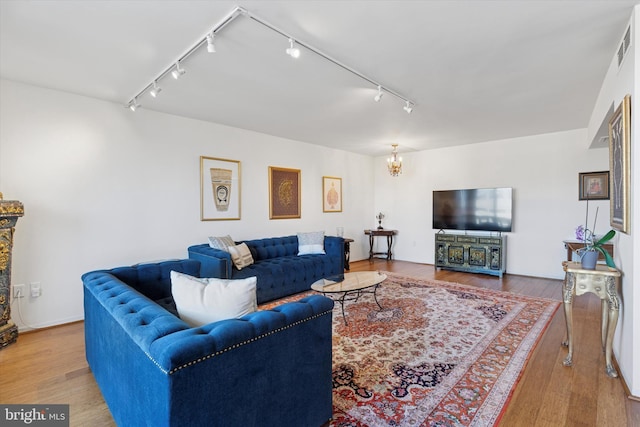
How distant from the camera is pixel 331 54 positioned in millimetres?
2711

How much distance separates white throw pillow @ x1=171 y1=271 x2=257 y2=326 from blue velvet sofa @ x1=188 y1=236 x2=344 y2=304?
2.17 m

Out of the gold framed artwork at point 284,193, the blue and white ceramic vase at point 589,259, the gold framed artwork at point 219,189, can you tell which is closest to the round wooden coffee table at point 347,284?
the blue and white ceramic vase at point 589,259

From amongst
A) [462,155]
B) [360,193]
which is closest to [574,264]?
[462,155]

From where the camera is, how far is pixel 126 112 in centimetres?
398

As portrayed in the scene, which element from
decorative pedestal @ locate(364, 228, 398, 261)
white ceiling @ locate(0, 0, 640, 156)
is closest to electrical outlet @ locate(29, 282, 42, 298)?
white ceiling @ locate(0, 0, 640, 156)

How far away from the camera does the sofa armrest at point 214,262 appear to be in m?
3.84

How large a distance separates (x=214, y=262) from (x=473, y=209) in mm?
4998

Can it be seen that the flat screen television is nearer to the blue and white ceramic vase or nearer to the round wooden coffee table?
the round wooden coffee table

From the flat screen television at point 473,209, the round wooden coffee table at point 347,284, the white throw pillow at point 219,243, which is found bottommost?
the round wooden coffee table at point 347,284

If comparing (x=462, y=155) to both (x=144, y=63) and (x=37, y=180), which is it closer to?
(x=144, y=63)

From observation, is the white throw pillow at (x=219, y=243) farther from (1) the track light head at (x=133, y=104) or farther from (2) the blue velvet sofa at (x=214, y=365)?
(2) the blue velvet sofa at (x=214, y=365)

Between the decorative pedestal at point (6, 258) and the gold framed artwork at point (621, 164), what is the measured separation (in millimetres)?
5144

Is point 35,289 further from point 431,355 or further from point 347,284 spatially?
point 431,355

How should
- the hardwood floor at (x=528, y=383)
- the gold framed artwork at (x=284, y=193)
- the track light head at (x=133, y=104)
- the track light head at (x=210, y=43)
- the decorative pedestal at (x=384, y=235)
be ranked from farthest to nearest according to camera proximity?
the decorative pedestal at (x=384, y=235), the gold framed artwork at (x=284, y=193), the track light head at (x=133, y=104), the track light head at (x=210, y=43), the hardwood floor at (x=528, y=383)
